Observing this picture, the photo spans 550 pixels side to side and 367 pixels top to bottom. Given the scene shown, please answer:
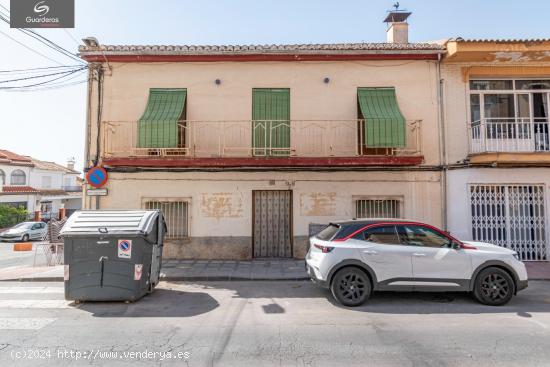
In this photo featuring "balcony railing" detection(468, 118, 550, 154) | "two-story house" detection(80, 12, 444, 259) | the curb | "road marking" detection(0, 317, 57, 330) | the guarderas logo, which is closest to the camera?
"road marking" detection(0, 317, 57, 330)

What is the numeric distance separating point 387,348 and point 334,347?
0.69 meters

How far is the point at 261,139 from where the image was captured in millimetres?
10062

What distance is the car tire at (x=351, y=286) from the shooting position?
591cm

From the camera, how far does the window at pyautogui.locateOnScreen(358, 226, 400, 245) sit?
612 cm

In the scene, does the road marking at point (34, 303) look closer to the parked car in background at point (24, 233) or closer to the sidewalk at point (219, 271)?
the sidewalk at point (219, 271)

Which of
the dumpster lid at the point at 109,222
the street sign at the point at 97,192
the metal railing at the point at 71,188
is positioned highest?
the metal railing at the point at 71,188

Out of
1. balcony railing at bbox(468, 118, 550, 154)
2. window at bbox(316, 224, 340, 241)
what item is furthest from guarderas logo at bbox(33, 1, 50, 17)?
balcony railing at bbox(468, 118, 550, 154)

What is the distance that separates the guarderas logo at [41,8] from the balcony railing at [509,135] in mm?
12693

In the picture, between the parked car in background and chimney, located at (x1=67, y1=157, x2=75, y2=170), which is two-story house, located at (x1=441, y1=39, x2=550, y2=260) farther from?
chimney, located at (x1=67, y1=157, x2=75, y2=170)

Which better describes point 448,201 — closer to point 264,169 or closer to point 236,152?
point 264,169

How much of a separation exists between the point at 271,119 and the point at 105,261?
6.20m

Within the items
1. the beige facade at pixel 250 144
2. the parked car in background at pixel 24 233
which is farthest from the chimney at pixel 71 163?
the beige facade at pixel 250 144

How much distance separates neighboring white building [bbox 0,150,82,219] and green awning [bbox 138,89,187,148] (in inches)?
915

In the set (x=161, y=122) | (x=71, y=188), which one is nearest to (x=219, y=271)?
(x=161, y=122)
